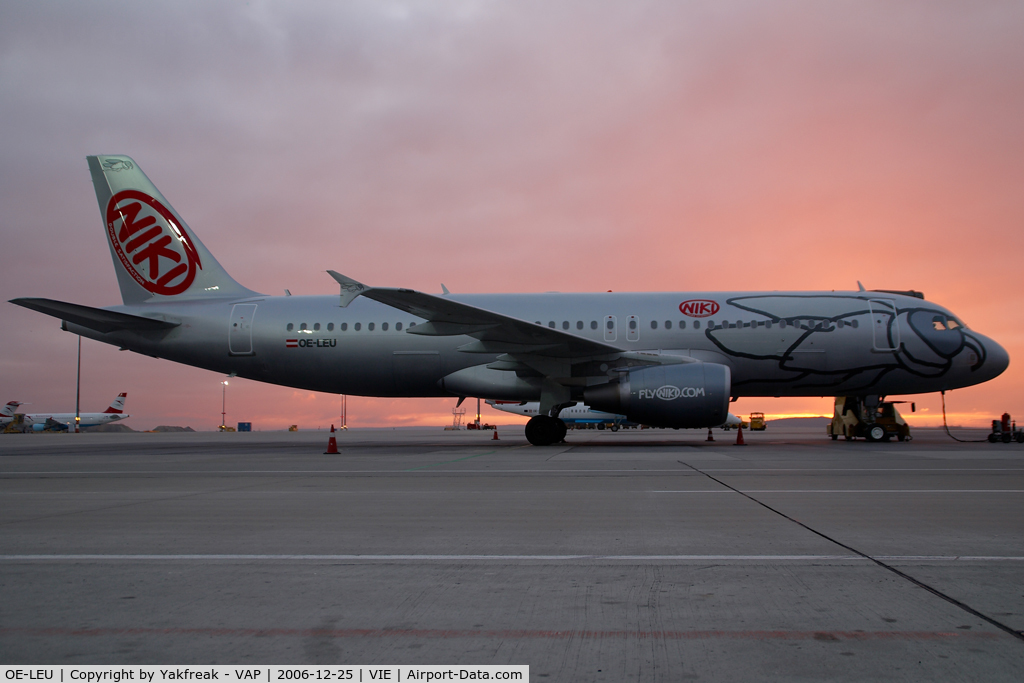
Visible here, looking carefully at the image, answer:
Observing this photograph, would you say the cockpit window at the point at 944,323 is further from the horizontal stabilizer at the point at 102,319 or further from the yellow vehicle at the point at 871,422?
the horizontal stabilizer at the point at 102,319

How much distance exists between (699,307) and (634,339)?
1.82 metres

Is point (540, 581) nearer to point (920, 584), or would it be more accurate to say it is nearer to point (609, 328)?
point (920, 584)

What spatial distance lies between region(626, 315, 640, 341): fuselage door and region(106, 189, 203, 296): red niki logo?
11994 millimetres

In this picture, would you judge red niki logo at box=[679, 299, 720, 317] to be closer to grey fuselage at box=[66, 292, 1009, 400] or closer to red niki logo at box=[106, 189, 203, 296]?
grey fuselage at box=[66, 292, 1009, 400]

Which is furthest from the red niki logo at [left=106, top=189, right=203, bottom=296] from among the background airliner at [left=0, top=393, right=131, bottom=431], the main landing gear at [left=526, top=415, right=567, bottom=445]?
the background airliner at [left=0, top=393, right=131, bottom=431]

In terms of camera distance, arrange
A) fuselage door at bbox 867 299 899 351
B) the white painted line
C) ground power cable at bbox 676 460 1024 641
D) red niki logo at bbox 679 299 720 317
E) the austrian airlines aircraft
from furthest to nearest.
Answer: red niki logo at bbox 679 299 720 317
fuselage door at bbox 867 299 899 351
the austrian airlines aircraft
the white painted line
ground power cable at bbox 676 460 1024 641

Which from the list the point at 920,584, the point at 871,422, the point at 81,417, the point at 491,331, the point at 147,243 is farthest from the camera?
the point at 81,417

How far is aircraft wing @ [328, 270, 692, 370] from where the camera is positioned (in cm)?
1398

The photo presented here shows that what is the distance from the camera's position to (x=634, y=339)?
55.7ft

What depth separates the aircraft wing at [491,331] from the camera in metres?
14.0

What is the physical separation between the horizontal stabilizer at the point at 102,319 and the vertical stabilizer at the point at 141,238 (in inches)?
40.9

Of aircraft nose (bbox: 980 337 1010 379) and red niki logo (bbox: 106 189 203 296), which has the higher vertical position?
red niki logo (bbox: 106 189 203 296)

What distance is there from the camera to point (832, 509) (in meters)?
5.68

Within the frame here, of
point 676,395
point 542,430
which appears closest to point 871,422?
point 676,395
